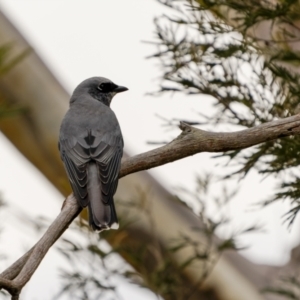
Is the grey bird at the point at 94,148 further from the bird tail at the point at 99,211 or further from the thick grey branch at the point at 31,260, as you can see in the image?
the thick grey branch at the point at 31,260

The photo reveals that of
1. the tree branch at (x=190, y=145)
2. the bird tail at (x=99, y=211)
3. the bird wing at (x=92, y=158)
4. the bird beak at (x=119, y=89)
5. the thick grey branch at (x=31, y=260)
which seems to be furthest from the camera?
the bird beak at (x=119, y=89)

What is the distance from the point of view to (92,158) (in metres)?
4.84

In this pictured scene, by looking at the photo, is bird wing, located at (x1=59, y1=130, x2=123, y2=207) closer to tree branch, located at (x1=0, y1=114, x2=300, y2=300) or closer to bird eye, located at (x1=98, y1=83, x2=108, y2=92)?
tree branch, located at (x1=0, y1=114, x2=300, y2=300)

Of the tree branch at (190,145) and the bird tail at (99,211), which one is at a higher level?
the tree branch at (190,145)

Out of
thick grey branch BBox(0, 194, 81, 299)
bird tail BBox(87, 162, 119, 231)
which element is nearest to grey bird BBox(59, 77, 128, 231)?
bird tail BBox(87, 162, 119, 231)

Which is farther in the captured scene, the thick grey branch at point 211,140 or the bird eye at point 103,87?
the bird eye at point 103,87

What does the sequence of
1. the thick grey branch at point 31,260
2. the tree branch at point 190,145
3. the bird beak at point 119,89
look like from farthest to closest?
the bird beak at point 119,89, the tree branch at point 190,145, the thick grey branch at point 31,260

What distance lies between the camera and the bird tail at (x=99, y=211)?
4375 mm

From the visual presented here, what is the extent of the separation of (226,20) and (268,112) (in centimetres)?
55

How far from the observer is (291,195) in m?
4.18

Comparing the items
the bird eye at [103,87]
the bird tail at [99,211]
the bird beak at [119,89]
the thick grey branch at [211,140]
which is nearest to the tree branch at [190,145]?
the thick grey branch at [211,140]

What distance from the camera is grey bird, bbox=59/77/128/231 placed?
4.43m

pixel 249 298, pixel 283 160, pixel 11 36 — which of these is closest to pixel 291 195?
pixel 283 160

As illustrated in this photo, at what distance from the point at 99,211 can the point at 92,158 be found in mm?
485
